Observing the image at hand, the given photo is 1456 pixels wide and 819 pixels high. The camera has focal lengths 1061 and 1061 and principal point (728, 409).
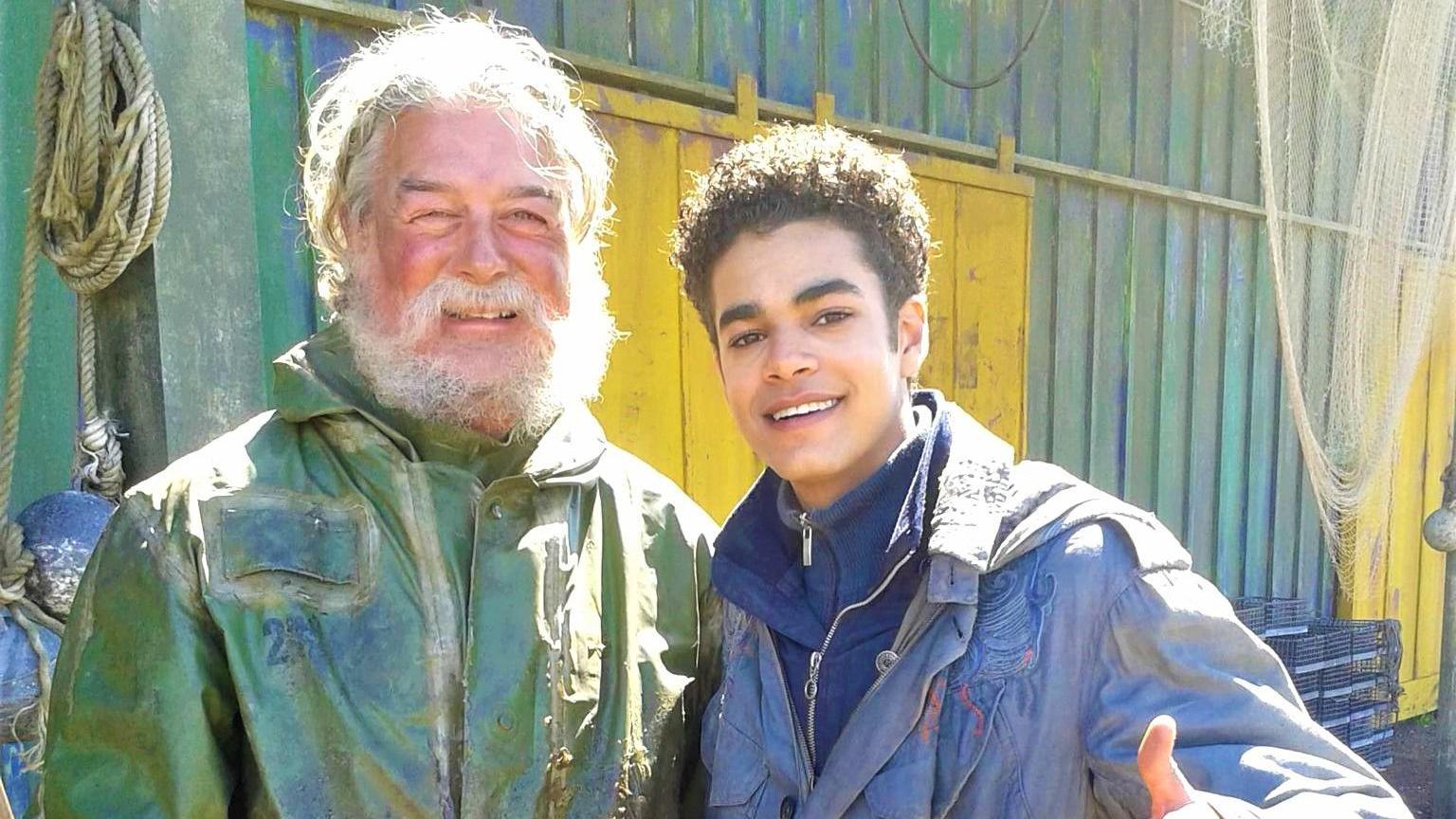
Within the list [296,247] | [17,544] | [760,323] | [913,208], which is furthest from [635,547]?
[296,247]

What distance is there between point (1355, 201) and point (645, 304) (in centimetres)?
321

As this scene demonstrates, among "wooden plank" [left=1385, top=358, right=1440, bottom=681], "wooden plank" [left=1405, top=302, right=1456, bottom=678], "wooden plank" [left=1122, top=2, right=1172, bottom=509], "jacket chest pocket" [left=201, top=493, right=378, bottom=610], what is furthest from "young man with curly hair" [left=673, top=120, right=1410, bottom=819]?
"wooden plank" [left=1405, top=302, right=1456, bottom=678]

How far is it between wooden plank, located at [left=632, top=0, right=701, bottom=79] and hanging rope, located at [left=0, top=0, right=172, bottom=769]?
5.07ft

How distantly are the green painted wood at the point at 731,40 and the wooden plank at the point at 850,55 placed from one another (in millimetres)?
340

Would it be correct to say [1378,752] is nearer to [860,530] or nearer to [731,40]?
[731,40]

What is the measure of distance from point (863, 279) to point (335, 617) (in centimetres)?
96

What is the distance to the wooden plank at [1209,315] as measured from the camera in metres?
5.78

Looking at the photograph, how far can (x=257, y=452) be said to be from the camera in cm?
169

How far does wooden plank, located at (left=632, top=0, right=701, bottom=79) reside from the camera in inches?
130

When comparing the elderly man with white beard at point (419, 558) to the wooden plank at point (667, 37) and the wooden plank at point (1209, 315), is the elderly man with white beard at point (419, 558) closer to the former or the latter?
the wooden plank at point (667, 37)

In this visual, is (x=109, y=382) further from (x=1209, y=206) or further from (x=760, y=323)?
(x=1209, y=206)

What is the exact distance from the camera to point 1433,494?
7.88 m

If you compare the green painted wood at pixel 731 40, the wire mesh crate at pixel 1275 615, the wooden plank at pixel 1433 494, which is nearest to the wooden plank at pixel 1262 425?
the wire mesh crate at pixel 1275 615

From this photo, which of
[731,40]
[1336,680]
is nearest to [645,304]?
[731,40]
